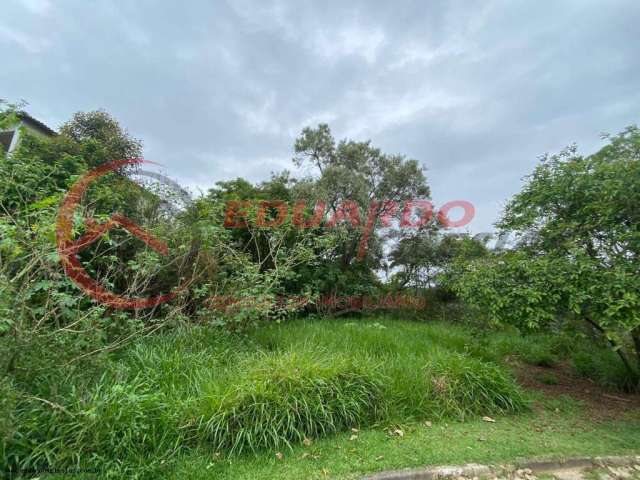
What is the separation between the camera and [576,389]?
349 centimetres

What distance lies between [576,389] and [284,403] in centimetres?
405

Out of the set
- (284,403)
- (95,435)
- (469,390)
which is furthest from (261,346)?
(469,390)

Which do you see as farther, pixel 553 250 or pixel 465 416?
pixel 553 250

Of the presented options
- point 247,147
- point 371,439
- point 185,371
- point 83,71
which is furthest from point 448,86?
point 83,71

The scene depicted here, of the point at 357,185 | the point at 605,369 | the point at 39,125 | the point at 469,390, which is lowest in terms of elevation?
the point at 469,390

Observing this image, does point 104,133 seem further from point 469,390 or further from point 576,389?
point 576,389

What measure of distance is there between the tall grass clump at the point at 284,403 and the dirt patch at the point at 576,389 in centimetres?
266

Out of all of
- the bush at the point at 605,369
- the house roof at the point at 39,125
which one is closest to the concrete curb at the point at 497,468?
the bush at the point at 605,369

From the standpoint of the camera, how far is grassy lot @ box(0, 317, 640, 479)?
65.2 inches

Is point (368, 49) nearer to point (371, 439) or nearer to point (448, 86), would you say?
point (448, 86)

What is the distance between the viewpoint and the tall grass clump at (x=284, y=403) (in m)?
1.94

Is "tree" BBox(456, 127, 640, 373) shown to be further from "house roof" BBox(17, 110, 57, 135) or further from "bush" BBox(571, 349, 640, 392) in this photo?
"house roof" BBox(17, 110, 57, 135)

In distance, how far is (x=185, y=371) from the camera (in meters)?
2.48

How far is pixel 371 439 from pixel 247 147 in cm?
711
